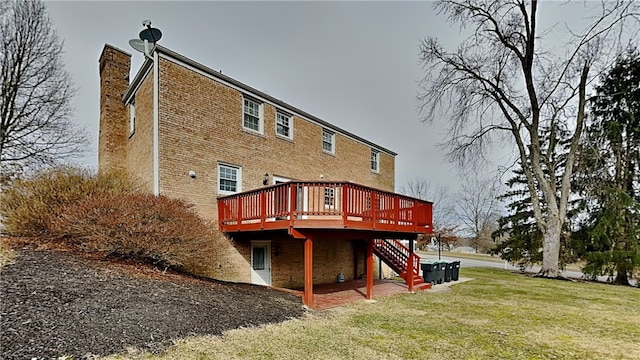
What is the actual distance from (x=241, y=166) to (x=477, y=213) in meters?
38.8

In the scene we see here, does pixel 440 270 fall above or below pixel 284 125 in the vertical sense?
below

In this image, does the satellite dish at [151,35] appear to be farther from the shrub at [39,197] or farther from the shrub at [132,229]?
the shrub at [132,229]

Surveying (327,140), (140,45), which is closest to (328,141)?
(327,140)

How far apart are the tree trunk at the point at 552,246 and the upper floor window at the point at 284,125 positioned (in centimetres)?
1388

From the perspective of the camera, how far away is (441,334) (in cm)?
641

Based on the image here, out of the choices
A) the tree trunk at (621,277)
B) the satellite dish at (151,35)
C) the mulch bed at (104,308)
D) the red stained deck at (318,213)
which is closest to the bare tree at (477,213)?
the tree trunk at (621,277)

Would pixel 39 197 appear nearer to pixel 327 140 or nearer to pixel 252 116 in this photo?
pixel 252 116

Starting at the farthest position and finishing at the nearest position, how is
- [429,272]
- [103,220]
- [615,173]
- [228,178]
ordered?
1. [615,173]
2. [429,272]
3. [228,178]
4. [103,220]

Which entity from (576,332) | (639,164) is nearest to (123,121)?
(576,332)

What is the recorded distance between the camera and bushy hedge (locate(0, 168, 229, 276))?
7695 mm

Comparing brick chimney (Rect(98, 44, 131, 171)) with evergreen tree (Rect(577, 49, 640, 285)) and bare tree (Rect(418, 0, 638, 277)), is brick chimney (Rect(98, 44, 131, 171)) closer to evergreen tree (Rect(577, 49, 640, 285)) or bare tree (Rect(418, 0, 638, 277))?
bare tree (Rect(418, 0, 638, 277))

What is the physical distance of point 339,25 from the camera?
51.0 ft

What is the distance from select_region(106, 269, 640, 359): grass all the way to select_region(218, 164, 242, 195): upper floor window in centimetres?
543

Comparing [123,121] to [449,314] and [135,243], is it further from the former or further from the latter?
[449,314]
